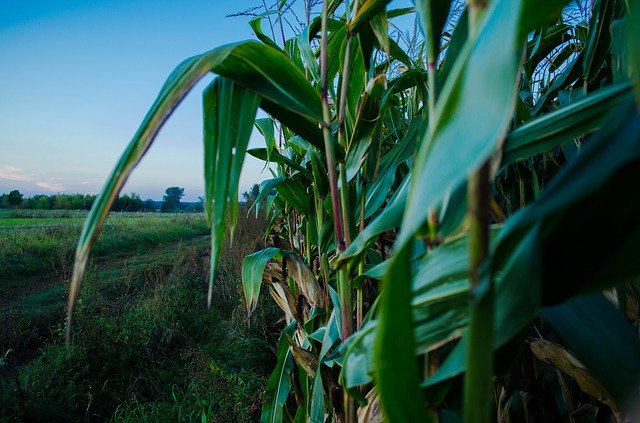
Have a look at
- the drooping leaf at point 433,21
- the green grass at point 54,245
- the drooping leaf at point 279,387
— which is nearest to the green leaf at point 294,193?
the drooping leaf at point 279,387

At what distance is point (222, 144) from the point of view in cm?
31

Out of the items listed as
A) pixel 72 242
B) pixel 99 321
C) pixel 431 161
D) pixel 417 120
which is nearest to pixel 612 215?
pixel 431 161

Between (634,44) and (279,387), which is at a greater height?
(634,44)

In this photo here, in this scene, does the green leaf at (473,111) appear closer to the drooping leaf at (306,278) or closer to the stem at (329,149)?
the stem at (329,149)

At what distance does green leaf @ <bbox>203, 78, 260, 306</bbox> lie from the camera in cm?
29

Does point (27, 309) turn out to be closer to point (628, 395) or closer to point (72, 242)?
point (72, 242)

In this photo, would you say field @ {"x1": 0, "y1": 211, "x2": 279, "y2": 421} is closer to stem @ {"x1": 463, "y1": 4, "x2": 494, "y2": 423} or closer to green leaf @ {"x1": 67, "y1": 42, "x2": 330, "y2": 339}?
green leaf @ {"x1": 67, "y1": 42, "x2": 330, "y2": 339}

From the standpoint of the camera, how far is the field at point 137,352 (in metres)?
1.62

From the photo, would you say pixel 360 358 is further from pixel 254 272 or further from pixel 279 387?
pixel 279 387

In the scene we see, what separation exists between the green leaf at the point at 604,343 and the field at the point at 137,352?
1.33 metres

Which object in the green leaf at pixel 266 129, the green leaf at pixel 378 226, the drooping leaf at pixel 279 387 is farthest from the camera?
the green leaf at pixel 266 129

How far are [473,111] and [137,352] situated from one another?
2355mm

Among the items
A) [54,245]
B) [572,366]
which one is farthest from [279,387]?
[54,245]

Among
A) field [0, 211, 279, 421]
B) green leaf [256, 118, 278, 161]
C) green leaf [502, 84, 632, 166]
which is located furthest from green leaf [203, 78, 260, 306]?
field [0, 211, 279, 421]
